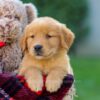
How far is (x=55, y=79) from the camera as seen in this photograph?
3.26m

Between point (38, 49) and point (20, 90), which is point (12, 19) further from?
point (20, 90)

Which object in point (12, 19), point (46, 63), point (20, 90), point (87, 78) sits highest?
point (12, 19)

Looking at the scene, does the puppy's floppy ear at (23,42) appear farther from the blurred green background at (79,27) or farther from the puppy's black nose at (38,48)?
the blurred green background at (79,27)

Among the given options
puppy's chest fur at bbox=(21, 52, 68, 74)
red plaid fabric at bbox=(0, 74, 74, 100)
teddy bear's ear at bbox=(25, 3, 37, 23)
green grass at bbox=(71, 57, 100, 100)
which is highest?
teddy bear's ear at bbox=(25, 3, 37, 23)

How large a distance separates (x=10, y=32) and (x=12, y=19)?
106mm

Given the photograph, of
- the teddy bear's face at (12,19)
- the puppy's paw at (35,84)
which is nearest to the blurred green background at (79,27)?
the teddy bear's face at (12,19)

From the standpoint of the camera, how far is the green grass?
33.2 feet

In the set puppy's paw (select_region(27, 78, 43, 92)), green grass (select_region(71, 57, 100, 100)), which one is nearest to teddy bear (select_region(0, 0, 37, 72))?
puppy's paw (select_region(27, 78, 43, 92))

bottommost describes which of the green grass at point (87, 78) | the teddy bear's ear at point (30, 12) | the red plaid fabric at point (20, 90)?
the green grass at point (87, 78)

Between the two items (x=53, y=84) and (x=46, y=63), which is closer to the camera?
(x=53, y=84)

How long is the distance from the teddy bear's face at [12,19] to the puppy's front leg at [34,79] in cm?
25

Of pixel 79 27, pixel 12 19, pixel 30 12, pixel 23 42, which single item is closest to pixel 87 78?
pixel 79 27

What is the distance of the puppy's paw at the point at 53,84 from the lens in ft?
10.6

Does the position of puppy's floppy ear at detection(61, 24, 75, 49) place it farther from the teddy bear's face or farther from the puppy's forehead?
the teddy bear's face
